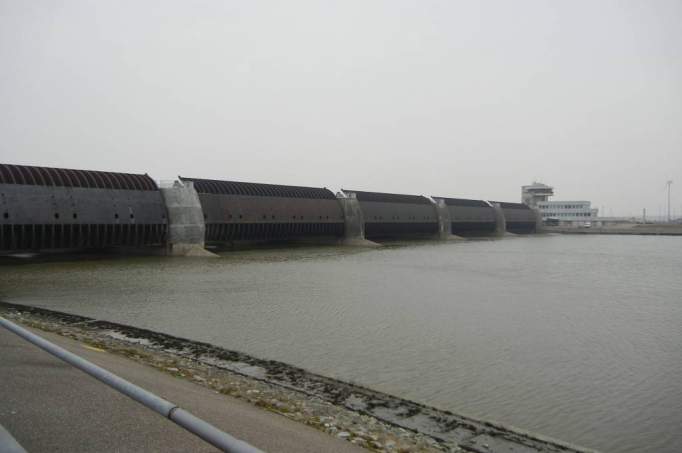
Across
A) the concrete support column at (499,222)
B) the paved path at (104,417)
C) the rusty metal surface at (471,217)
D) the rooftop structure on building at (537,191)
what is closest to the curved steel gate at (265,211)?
the rusty metal surface at (471,217)

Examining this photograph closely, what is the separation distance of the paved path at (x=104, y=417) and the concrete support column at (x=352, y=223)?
52732mm

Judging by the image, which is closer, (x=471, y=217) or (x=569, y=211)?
(x=471, y=217)

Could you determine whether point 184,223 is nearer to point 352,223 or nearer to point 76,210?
point 76,210

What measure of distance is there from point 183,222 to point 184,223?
115mm

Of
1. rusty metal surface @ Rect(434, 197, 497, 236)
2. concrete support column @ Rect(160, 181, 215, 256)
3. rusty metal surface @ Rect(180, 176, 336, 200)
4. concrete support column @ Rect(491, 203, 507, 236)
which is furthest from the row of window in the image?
concrete support column @ Rect(160, 181, 215, 256)

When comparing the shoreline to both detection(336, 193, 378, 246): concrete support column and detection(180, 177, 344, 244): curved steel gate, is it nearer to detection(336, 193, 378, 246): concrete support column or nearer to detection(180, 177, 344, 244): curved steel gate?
detection(180, 177, 344, 244): curved steel gate

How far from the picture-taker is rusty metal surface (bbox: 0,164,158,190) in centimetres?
3475

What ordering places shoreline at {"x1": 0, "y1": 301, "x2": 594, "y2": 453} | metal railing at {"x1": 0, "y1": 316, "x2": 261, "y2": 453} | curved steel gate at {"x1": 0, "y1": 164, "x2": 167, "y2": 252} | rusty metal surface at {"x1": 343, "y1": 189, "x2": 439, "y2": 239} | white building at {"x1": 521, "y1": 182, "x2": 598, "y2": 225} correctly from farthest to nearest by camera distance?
white building at {"x1": 521, "y1": 182, "x2": 598, "y2": 225}, rusty metal surface at {"x1": 343, "y1": 189, "x2": 439, "y2": 239}, curved steel gate at {"x1": 0, "y1": 164, "x2": 167, "y2": 252}, shoreline at {"x1": 0, "y1": 301, "x2": 594, "y2": 453}, metal railing at {"x1": 0, "y1": 316, "x2": 261, "y2": 453}

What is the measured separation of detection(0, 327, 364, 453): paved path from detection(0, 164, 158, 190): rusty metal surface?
3092 cm

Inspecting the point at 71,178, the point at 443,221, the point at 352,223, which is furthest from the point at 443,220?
the point at 71,178

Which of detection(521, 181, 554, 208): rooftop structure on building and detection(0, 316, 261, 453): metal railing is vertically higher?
detection(521, 181, 554, 208): rooftop structure on building

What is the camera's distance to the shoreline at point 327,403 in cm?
776

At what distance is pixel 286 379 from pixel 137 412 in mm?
4434

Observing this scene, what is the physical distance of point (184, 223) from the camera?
42031 millimetres
